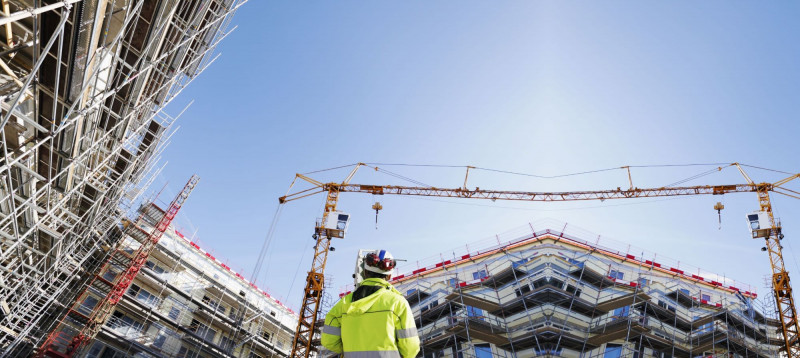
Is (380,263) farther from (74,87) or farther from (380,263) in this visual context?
(74,87)

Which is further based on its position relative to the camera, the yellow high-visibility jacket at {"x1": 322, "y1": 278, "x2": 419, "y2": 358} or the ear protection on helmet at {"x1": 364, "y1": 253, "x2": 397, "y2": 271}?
the ear protection on helmet at {"x1": 364, "y1": 253, "x2": 397, "y2": 271}

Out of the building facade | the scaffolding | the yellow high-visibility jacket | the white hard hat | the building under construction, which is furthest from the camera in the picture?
the building facade

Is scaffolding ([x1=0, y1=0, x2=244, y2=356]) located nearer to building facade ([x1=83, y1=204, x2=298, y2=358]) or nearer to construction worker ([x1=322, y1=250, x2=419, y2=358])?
construction worker ([x1=322, y1=250, x2=419, y2=358])

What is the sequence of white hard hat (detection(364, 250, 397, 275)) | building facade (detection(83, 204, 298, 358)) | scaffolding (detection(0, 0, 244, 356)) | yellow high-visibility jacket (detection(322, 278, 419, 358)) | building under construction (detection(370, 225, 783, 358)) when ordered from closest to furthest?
yellow high-visibility jacket (detection(322, 278, 419, 358)), white hard hat (detection(364, 250, 397, 275)), scaffolding (detection(0, 0, 244, 356)), building under construction (detection(370, 225, 783, 358)), building facade (detection(83, 204, 298, 358))

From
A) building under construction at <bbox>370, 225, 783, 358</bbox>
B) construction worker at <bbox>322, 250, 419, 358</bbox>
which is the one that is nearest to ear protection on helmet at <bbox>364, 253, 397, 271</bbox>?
construction worker at <bbox>322, 250, 419, 358</bbox>

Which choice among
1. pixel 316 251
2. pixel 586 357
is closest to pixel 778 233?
pixel 586 357

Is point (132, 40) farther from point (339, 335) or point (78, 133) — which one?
point (339, 335)

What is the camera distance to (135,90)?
433 inches

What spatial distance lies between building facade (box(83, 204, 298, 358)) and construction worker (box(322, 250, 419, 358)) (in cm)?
2577

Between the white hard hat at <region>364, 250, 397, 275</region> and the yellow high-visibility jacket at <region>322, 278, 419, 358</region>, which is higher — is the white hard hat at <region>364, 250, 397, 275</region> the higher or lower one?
the higher one

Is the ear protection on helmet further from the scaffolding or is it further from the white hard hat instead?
the scaffolding

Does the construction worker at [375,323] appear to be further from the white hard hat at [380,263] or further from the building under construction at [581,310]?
the building under construction at [581,310]

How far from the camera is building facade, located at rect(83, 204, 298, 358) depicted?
83.8ft

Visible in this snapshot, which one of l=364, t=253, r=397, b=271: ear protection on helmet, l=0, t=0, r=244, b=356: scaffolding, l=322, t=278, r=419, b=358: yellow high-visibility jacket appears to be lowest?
l=322, t=278, r=419, b=358: yellow high-visibility jacket
